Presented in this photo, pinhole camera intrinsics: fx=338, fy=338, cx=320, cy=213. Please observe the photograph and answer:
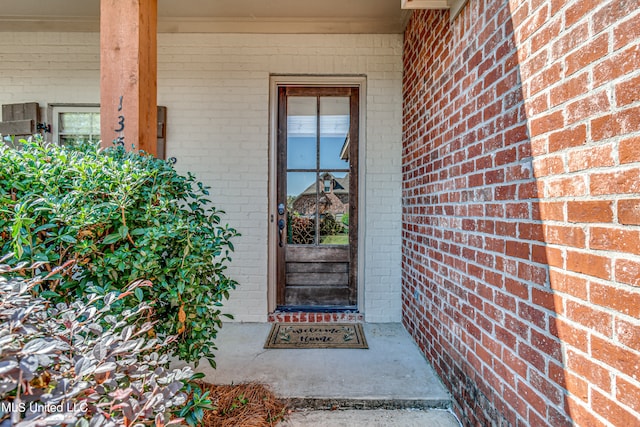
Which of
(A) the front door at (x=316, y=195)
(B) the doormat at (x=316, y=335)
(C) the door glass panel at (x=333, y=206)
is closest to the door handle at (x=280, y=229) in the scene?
(A) the front door at (x=316, y=195)

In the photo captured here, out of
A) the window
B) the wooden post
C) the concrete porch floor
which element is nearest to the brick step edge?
the concrete porch floor

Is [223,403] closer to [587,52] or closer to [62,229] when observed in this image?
[62,229]

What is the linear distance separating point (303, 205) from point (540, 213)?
7.36ft

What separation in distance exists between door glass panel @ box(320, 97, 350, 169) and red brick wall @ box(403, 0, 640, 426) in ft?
3.95

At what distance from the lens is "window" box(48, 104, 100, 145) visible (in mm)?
3244

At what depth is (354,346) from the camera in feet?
8.32

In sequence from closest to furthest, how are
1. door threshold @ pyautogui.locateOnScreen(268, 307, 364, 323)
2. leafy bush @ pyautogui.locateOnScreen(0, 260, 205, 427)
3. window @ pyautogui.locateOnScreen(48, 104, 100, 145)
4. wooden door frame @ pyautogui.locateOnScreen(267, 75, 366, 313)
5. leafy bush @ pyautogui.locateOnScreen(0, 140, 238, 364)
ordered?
leafy bush @ pyautogui.locateOnScreen(0, 260, 205, 427) → leafy bush @ pyautogui.locateOnScreen(0, 140, 238, 364) → door threshold @ pyautogui.locateOnScreen(268, 307, 364, 323) → wooden door frame @ pyautogui.locateOnScreen(267, 75, 366, 313) → window @ pyautogui.locateOnScreen(48, 104, 100, 145)

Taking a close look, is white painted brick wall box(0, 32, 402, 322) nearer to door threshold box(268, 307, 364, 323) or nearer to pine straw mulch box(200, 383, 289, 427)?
door threshold box(268, 307, 364, 323)

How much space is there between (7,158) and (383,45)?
286 cm

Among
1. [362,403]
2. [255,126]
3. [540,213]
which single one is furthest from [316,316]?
[540,213]

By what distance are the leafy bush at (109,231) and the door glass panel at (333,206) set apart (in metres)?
1.70

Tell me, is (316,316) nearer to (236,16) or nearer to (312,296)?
(312,296)

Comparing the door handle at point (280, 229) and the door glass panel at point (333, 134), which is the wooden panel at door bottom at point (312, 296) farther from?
the door glass panel at point (333, 134)

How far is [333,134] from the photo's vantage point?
320 centimetres
